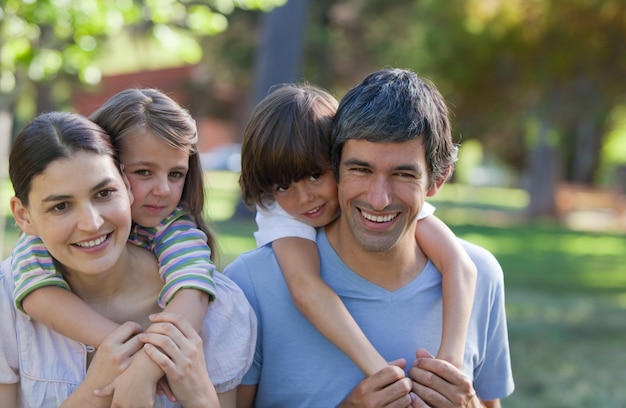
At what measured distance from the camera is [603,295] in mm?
12797

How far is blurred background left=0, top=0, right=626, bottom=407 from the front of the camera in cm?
797

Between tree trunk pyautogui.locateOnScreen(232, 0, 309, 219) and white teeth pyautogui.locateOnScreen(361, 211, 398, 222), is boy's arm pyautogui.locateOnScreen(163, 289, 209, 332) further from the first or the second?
tree trunk pyautogui.locateOnScreen(232, 0, 309, 219)

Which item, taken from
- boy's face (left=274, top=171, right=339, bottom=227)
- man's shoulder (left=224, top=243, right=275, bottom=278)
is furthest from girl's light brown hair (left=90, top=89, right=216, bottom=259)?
boy's face (left=274, top=171, right=339, bottom=227)

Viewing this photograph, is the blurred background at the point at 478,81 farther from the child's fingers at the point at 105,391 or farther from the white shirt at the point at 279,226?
the child's fingers at the point at 105,391

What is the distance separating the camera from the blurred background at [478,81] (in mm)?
7969

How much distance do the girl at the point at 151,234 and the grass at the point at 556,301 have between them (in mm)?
319

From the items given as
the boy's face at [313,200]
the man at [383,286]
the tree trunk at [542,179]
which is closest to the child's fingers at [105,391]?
Answer: the man at [383,286]

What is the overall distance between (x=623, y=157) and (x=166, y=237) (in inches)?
2224

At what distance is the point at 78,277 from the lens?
284 cm

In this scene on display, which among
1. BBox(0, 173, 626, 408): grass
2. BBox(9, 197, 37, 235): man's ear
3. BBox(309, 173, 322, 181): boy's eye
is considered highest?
BBox(309, 173, 322, 181): boy's eye

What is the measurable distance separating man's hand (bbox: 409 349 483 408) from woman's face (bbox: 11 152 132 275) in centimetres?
102

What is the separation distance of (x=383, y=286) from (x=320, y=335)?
10.7 inches

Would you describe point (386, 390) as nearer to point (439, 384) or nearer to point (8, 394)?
point (439, 384)

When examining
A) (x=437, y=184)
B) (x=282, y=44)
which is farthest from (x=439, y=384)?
(x=282, y=44)
